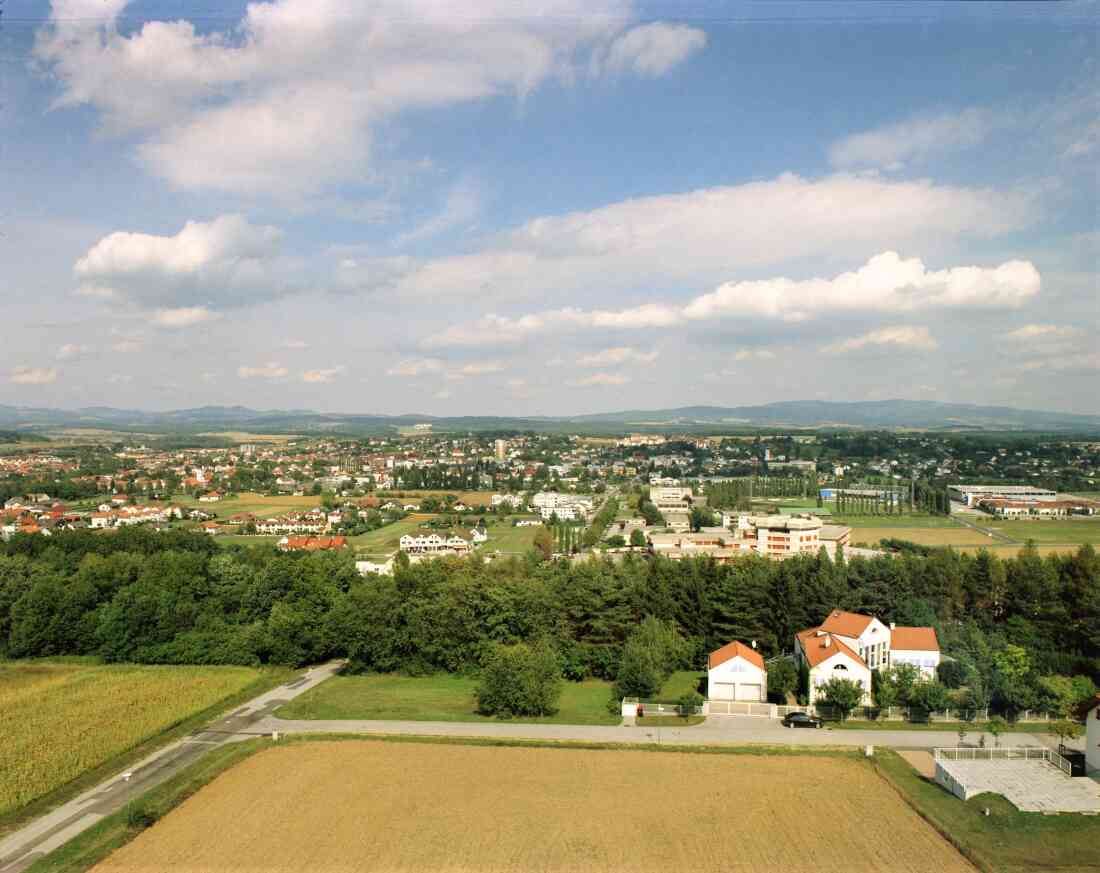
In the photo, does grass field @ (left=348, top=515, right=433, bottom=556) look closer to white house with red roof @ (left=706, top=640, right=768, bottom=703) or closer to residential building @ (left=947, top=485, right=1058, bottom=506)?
white house with red roof @ (left=706, top=640, right=768, bottom=703)

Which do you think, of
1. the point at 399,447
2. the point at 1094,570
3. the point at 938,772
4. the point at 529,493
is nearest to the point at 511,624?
the point at 938,772

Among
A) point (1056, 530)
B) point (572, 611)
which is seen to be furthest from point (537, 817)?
point (1056, 530)

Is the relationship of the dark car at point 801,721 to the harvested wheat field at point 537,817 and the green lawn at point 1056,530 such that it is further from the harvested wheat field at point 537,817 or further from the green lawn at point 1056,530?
the green lawn at point 1056,530

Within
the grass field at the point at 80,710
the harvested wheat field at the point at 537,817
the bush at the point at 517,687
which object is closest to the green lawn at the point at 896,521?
the bush at the point at 517,687

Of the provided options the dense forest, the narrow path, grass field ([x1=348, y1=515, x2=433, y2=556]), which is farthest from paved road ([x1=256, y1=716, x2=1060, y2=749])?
grass field ([x1=348, y1=515, x2=433, y2=556])

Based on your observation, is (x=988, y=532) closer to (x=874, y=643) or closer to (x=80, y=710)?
(x=874, y=643)

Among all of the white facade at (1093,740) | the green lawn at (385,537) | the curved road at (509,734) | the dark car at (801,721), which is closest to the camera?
the white facade at (1093,740)

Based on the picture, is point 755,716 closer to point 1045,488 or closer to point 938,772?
point 938,772
